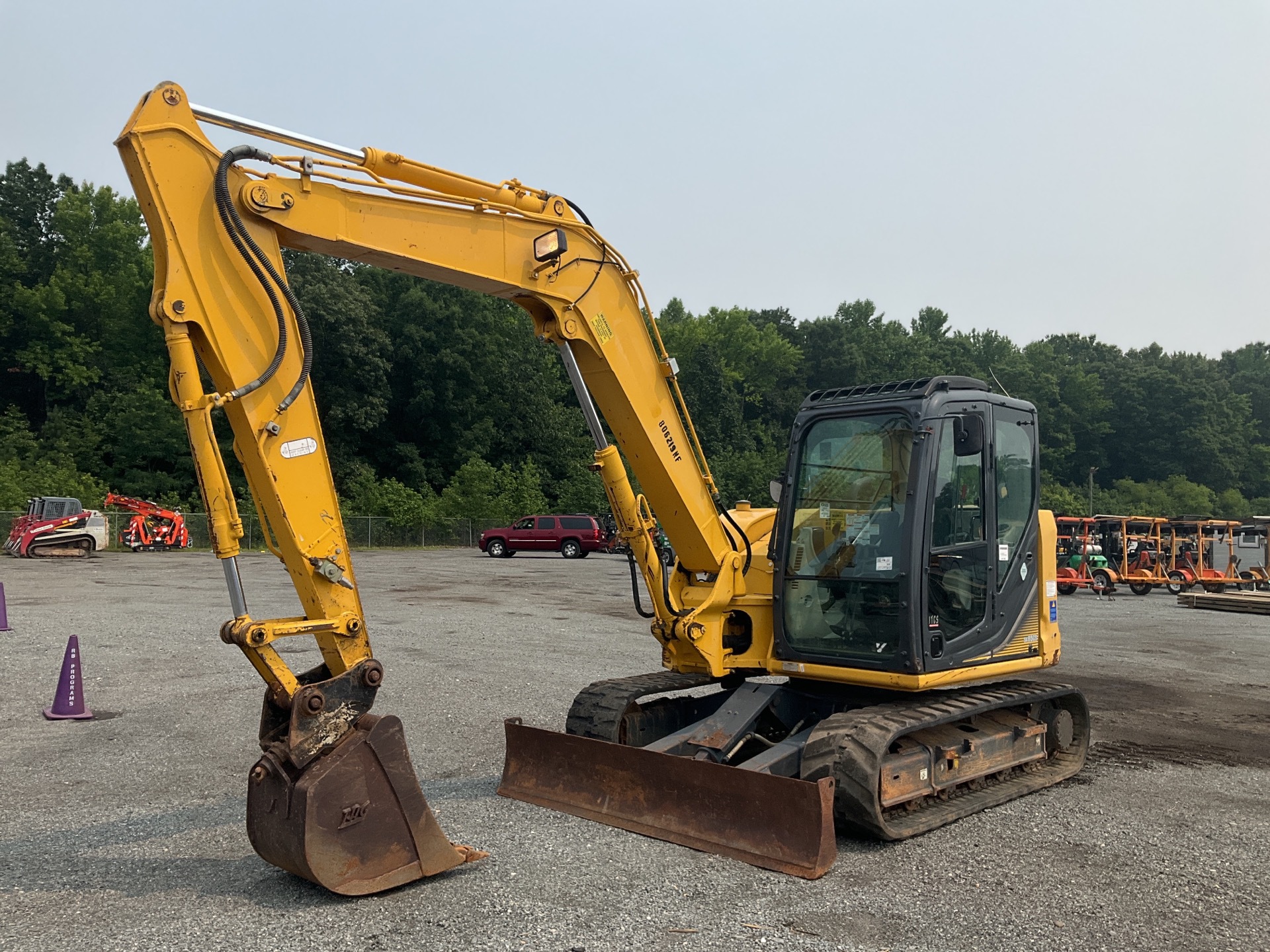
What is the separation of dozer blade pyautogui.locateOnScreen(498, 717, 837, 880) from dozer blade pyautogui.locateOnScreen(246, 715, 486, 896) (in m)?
1.36

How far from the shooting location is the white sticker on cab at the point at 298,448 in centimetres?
499

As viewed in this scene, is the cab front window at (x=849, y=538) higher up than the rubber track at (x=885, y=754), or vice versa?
the cab front window at (x=849, y=538)

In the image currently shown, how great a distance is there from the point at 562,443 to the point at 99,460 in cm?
2471

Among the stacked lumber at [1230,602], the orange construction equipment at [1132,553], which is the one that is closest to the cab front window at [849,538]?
the stacked lumber at [1230,602]

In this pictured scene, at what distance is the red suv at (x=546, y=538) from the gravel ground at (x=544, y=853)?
91.6ft

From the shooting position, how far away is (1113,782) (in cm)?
750

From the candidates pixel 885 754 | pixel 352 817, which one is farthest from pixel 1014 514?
pixel 352 817

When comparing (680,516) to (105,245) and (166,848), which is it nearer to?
(166,848)

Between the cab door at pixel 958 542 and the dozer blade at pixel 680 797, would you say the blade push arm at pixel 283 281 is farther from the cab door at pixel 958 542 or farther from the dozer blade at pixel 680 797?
the cab door at pixel 958 542

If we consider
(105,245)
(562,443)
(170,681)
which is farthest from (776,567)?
(105,245)

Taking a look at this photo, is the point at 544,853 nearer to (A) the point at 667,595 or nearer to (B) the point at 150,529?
(A) the point at 667,595

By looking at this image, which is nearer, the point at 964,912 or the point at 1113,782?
the point at 964,912

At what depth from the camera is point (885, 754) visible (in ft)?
19.4

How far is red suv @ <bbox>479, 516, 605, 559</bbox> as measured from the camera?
1592 inches
